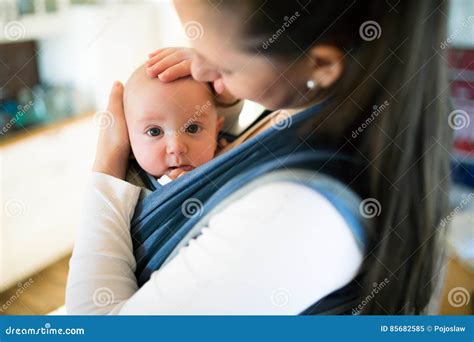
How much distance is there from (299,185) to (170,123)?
0.86ft

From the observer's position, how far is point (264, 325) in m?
1.12

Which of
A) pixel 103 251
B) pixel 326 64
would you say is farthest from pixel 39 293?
pixel 326 64

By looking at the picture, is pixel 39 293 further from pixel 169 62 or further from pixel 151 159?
pixel 169 62

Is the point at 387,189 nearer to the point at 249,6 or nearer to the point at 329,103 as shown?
the point at 329,103

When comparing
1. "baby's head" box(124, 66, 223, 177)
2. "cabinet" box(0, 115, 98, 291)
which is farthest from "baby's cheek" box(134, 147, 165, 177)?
"cabinet" box(0, 115, 98, 291)

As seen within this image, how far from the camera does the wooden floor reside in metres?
1.13

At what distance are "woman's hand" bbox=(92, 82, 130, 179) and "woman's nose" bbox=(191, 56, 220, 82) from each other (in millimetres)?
152

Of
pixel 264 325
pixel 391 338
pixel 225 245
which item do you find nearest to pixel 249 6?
pixel 225 245

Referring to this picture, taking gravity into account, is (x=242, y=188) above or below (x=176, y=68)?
below

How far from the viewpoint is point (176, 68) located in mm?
1047

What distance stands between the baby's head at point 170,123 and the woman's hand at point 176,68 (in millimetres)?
12

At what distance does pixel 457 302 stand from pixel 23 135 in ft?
3.13

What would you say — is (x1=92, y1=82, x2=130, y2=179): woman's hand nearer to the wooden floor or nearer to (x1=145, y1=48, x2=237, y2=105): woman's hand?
(x1=145, y1=48, x2=237, y2=105): woman's hand

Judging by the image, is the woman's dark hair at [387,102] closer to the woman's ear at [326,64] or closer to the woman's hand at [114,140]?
the woman's ear at [326,64]
